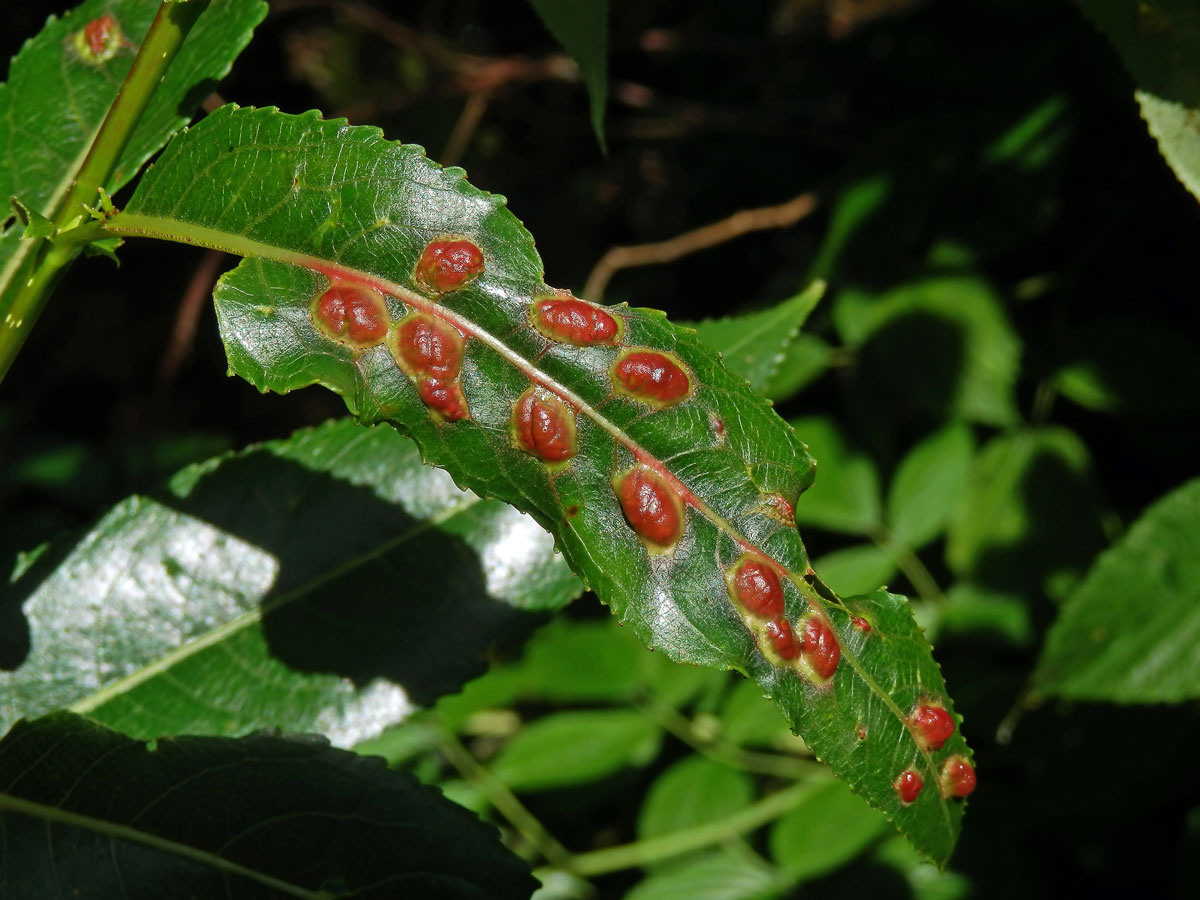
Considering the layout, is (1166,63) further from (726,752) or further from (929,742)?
(726,752)

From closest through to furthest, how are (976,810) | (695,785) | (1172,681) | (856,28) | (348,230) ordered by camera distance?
(348,230)
(1172,681)
(976,810)
(695,785)
(856,28)

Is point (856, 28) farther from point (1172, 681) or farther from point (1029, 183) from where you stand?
point (1172, 681)

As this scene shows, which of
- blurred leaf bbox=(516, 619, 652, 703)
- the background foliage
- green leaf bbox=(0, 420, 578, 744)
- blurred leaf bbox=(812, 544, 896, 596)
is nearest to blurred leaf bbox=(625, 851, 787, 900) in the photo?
the background foliage

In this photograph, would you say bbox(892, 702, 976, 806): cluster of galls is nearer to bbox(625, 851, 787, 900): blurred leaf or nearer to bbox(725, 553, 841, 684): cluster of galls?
bbox(725, 553, 841, 684): cluster of galls

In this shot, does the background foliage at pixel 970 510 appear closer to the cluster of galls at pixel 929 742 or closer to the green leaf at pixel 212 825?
the cluster of galls at pixel 929 742

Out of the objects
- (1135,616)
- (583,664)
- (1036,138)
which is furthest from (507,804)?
(1036,138)

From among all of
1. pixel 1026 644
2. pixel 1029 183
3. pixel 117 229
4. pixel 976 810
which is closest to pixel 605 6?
pixel 117 229

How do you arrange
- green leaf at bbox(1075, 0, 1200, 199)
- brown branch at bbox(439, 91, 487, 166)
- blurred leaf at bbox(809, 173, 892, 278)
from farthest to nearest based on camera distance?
brown branch at bbox(439, 91, 487, 166), blurred leaf at bbox(809, 173, 892, 278), green leaf at bbox(1075, 0, 1200, 199)
